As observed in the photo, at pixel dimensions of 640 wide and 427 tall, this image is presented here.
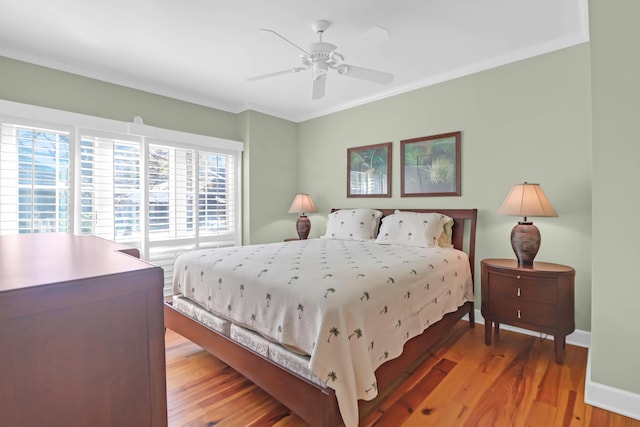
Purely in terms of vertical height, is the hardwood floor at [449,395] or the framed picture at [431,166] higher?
the framed picture at [431,166]

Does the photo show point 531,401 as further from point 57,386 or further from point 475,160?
point 57,386

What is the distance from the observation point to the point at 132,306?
508mm

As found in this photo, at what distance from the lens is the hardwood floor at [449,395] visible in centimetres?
173

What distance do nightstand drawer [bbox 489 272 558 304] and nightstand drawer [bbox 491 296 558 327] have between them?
0.13ft

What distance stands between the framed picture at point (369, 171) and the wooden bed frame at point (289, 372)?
1.72 m

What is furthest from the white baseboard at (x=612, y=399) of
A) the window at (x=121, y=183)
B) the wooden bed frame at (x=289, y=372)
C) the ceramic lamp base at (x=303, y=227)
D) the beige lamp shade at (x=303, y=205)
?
the window at (x=121, y=183)

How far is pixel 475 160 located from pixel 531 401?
215cm

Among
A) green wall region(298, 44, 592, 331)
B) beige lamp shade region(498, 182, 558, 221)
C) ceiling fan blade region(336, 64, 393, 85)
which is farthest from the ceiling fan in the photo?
beige lamp shade region(498, 182, 558, 221)

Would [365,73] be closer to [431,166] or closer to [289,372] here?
[431,166]

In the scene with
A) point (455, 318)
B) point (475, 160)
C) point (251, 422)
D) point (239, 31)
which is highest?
point (239, 31)

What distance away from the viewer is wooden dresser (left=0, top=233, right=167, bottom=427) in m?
0.41

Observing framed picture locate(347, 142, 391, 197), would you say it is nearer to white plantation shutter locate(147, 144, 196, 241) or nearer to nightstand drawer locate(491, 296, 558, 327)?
nightstand drawer locate(491, 296, 558, 327)

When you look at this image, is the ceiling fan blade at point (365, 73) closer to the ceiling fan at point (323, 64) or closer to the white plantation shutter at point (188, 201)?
the ceiling fan at point (323, 64)

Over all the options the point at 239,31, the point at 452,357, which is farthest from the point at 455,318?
the point at 239,31
